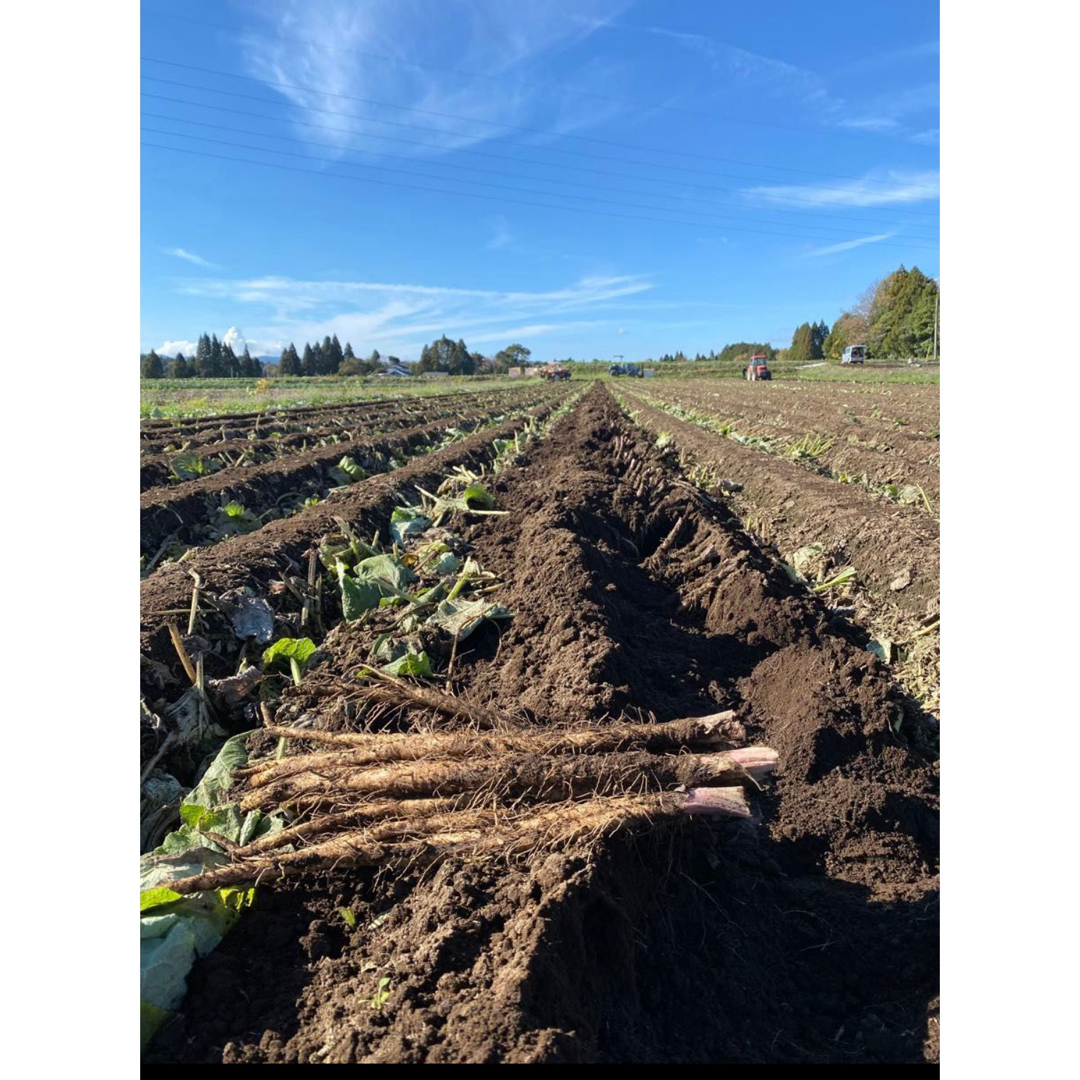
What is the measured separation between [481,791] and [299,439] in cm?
1350

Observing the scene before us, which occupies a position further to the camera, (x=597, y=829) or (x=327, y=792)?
(x=327, y=792)

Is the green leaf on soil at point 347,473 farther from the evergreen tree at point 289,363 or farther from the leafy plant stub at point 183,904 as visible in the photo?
the evergreen tree at point 289,363

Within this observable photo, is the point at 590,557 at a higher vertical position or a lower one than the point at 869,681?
higher

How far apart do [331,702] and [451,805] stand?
1226 mm

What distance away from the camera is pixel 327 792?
2551mm

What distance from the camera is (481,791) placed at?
98.2 inches

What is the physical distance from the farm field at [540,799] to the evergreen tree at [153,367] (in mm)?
57823

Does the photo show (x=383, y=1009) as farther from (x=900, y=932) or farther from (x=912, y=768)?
(x=912, y=768)

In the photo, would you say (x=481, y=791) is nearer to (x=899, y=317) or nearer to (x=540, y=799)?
(x=540, y=799)

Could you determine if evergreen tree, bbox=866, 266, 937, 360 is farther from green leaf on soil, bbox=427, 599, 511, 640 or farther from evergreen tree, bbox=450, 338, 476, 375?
green leaf on soil, bbox=427, 599, 511, 640

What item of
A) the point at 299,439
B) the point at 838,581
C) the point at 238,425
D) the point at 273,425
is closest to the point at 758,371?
the point at 273,425

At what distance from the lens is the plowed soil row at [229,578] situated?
156 inches

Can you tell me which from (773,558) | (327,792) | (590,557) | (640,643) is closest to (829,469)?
(773,558)

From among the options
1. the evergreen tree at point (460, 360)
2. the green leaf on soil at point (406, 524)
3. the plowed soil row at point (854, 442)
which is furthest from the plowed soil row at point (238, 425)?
the evergreen tree at point (460, 360)
